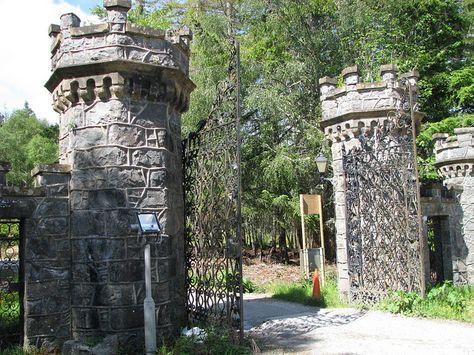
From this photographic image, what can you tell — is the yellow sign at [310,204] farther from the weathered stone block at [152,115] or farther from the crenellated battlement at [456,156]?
the weathered stone block at [152,115]

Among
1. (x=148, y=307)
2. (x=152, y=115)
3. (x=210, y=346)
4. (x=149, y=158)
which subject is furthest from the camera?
(x=152, y=115)

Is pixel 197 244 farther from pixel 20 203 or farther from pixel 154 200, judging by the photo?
pixel 20 203

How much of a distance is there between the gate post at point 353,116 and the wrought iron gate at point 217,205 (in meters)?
3.91

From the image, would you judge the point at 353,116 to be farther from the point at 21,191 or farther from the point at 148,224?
the point at 21,191

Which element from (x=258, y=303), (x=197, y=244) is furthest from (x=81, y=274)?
(x=258, y=303)

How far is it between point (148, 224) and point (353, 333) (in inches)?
157

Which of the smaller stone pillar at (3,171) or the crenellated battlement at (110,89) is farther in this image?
the crenellated battlement at (110,89)

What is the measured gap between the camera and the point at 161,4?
25297 millimetres

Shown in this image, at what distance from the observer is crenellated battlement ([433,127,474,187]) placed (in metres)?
13.0

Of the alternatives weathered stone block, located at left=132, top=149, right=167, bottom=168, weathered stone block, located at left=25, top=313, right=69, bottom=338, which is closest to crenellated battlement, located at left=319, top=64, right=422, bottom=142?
weathered stone block, located at left=132, top=149, right=167, bottom=168

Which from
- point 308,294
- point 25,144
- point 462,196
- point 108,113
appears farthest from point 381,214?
point 25,144

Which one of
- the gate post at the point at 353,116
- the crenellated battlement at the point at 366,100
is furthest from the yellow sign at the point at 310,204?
the crenellated battlement at the point at 366,100

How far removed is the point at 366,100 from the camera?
10.8m

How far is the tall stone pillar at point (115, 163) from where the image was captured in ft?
21.6
